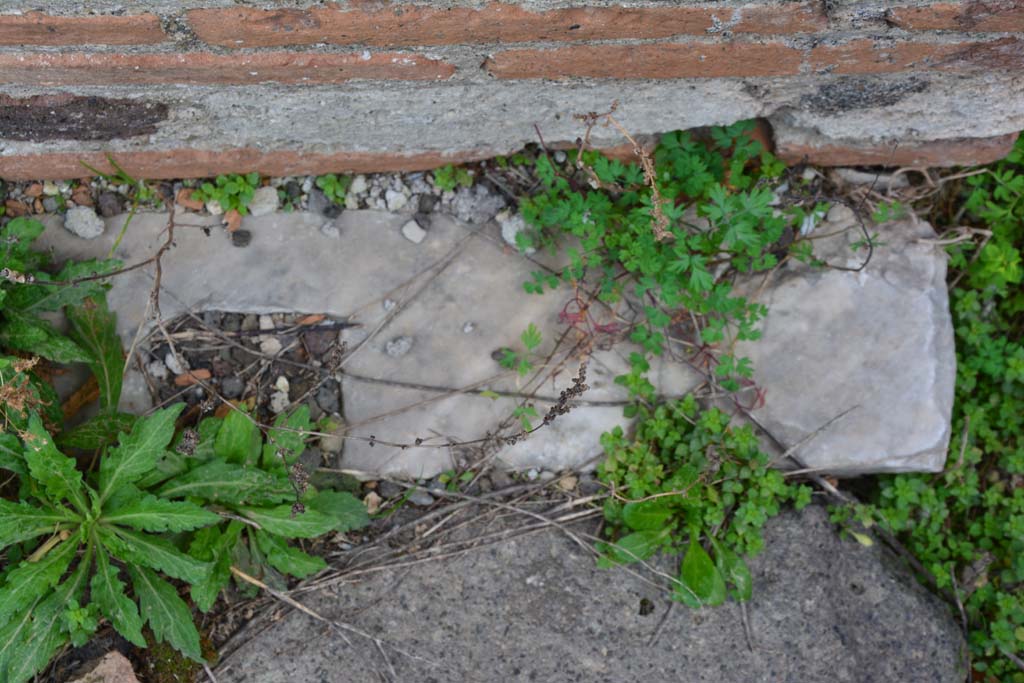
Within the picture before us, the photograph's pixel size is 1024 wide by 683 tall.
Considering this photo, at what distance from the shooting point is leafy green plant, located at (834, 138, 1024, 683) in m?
3.04

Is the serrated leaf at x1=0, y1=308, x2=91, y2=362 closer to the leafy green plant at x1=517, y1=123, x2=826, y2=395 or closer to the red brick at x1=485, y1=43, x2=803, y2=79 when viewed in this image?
the leafy green plant at x1=517, y1=123, x2=826, y2=395

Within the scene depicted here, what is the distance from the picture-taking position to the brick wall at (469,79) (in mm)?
2072

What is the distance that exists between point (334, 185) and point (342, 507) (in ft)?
3.64

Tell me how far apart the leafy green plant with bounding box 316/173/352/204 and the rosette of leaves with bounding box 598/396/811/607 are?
1.26 m

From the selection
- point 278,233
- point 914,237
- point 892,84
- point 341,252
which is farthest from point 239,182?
point 914,237

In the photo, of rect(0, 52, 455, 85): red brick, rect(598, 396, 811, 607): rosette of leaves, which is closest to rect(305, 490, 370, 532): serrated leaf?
rect(598, 396, 811, 607): rosette of leaves

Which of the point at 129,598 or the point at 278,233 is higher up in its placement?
the point at 278,233

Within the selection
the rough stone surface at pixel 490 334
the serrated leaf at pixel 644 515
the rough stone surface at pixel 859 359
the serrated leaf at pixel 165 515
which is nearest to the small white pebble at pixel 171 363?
the rough stone surface at pixel 490 334

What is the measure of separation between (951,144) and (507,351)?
5.68 feet

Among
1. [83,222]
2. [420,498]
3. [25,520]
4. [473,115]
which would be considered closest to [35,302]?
[83,222]

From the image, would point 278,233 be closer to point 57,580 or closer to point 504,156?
point 504,156

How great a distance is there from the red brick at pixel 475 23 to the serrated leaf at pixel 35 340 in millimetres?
1163

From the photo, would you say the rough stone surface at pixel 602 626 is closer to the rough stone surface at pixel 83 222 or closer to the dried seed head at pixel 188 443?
the dried seed head at pixel 188 443

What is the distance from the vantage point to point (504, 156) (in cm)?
301
